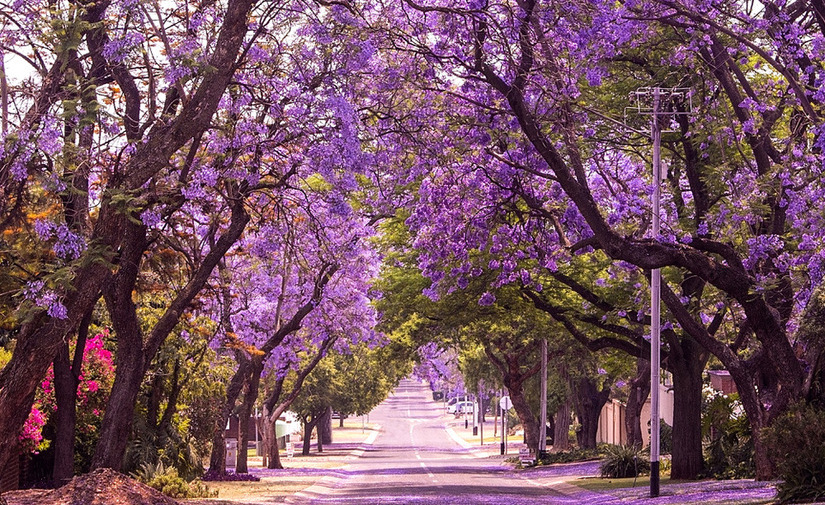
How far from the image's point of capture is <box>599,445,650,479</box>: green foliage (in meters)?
33.9

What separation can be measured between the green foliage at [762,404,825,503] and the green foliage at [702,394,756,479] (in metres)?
8.48

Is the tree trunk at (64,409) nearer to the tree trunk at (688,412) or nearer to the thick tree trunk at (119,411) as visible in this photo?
the thick tree trunk at (119,411)

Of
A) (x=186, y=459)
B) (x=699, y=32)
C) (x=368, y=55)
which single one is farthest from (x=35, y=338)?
(x=186, y=459)

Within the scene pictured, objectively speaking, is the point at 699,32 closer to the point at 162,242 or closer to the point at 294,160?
the point at 294,160

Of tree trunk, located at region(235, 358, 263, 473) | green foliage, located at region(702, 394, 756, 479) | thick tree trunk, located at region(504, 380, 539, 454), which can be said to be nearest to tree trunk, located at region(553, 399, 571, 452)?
thick tree trunk, located at region(504, 380, 539, 454)

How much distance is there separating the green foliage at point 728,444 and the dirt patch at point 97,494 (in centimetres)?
1623

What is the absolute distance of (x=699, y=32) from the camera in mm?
18797

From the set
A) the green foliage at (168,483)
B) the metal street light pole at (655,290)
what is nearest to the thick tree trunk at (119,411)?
the green foliage at (168,483)

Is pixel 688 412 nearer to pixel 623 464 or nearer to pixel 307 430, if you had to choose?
pixel 623 464

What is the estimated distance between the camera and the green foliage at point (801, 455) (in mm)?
17828

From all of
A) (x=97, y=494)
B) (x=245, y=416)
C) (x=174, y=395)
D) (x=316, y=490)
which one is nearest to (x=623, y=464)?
(x=316, y=490)

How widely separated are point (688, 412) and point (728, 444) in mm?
1824

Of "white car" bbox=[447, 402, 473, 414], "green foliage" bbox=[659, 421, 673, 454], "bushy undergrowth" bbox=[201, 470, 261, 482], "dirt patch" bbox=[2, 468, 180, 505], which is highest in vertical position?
"dirt patch" bbox=[2, 468, 180, 505]

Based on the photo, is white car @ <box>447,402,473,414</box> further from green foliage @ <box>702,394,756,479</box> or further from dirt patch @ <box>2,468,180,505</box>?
dirt patch @ <box>2,468,180,505</box>
